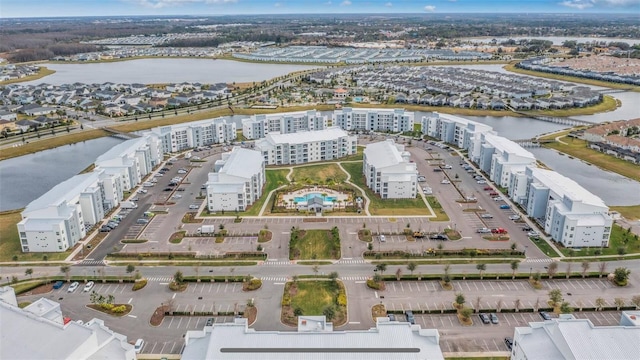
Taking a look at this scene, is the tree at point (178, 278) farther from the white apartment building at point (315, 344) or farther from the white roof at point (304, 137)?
the white roof at point (304, 137)

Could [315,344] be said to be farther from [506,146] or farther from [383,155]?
[506,146]

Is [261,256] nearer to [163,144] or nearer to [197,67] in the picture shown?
[163,144]

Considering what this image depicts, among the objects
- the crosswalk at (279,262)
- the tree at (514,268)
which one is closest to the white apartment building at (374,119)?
the tree at (514,268)

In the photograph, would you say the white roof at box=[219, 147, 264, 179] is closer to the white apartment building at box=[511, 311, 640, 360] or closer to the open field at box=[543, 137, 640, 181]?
the white apartment building at box=[511, 311, 640, 360]

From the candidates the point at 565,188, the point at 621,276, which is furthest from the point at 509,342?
the point at 565,188

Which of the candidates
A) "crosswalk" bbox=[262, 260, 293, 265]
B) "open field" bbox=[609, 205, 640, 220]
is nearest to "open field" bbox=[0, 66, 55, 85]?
"crosswalk" bbox=[262, 260, 293, 265]

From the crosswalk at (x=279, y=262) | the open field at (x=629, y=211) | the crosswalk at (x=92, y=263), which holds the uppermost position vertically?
the open field at (x=629, y=211)

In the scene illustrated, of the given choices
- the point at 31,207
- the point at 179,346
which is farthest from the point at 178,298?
the point at 31,207
